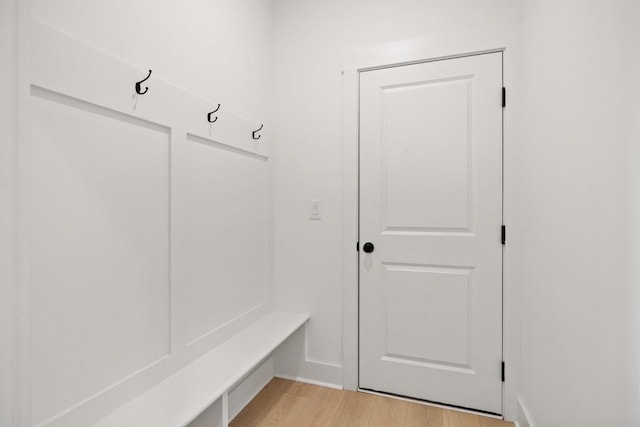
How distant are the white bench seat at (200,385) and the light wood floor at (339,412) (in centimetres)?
40

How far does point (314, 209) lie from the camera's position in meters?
2.22

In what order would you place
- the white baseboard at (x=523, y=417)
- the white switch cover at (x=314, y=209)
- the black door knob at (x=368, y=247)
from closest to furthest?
the white baseboard at (x=523, y=417), the black door knob at (x=368, y=247), the white switch cover at (x=314, y=209)

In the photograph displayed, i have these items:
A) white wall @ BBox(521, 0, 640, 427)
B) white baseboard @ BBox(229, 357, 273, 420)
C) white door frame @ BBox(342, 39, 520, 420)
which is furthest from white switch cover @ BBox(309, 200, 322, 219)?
white wall @ BBox(521, 0, 640, 427)

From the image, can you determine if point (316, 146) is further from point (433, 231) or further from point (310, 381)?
point (310, 381)

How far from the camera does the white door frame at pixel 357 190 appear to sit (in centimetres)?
183

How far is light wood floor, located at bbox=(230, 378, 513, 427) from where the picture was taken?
1799 mm

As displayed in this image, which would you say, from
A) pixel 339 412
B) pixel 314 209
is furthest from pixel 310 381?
pixel 314 209

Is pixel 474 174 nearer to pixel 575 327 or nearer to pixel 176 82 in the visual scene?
pixel 575 327

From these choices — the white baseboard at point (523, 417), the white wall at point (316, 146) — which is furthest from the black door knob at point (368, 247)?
the white baseboard at point (523, 417)

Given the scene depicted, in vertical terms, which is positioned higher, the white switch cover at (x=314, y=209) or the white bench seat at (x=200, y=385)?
the white switch cover at (x=314, y=209)

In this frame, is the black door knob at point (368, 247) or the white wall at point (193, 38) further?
the black door knob at point (368, 247)

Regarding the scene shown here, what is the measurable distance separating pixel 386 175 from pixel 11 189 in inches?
65.4

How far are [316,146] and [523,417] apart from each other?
5.85ft

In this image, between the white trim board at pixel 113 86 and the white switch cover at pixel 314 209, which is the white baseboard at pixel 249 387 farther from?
the white trim board at pixel 113 86
